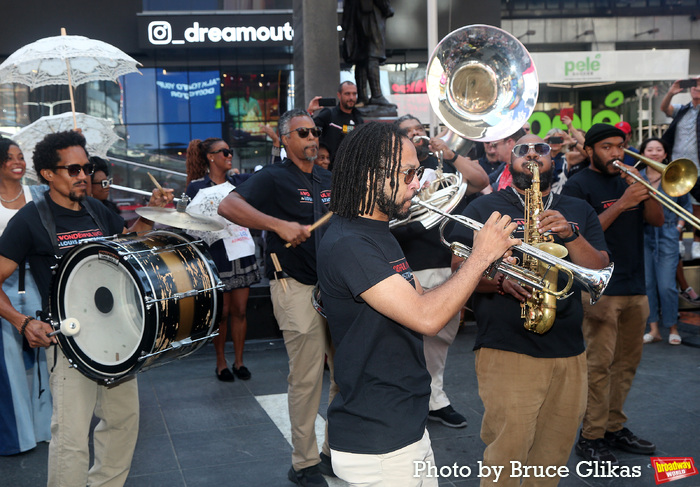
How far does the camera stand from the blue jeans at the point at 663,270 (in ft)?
24.9

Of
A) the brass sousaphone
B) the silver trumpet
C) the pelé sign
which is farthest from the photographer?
the pelé sign

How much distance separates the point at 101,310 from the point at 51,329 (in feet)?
0.84

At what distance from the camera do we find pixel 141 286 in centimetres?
346

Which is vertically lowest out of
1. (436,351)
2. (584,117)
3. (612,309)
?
(436,351)

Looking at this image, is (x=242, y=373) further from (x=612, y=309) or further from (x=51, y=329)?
(x=612, y=309)

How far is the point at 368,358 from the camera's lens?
247 centimetres

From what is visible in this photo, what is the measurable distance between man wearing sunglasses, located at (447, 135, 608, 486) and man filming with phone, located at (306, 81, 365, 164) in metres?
3.45

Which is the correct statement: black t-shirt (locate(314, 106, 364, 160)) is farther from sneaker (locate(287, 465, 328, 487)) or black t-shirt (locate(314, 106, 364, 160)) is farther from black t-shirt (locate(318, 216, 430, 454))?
black t-shirt (locate(318, 216, 430, 454))

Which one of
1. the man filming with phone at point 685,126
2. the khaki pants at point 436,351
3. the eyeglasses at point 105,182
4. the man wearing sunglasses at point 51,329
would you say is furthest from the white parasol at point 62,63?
the man filming with phone at point 685,126

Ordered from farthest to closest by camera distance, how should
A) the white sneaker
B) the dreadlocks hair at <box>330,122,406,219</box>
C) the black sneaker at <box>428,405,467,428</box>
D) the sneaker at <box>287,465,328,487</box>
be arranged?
the white sneaker
the black sneaker at <box>428,405,467,428</box>
the sneaker at <box>287,465,328,487</box>
the dreadlocks hair at <box>330,122,406,219</box>

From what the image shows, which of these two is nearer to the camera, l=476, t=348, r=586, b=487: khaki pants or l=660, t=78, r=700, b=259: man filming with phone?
l=476, t=348, r=586, b=487: khaki pants

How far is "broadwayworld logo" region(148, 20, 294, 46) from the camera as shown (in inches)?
834

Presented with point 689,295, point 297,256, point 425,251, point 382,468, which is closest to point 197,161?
point 425,251

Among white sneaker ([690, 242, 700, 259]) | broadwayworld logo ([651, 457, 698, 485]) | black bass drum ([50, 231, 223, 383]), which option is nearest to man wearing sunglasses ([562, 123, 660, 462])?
broadwayworld logo ([651, 457, 698, 485])
